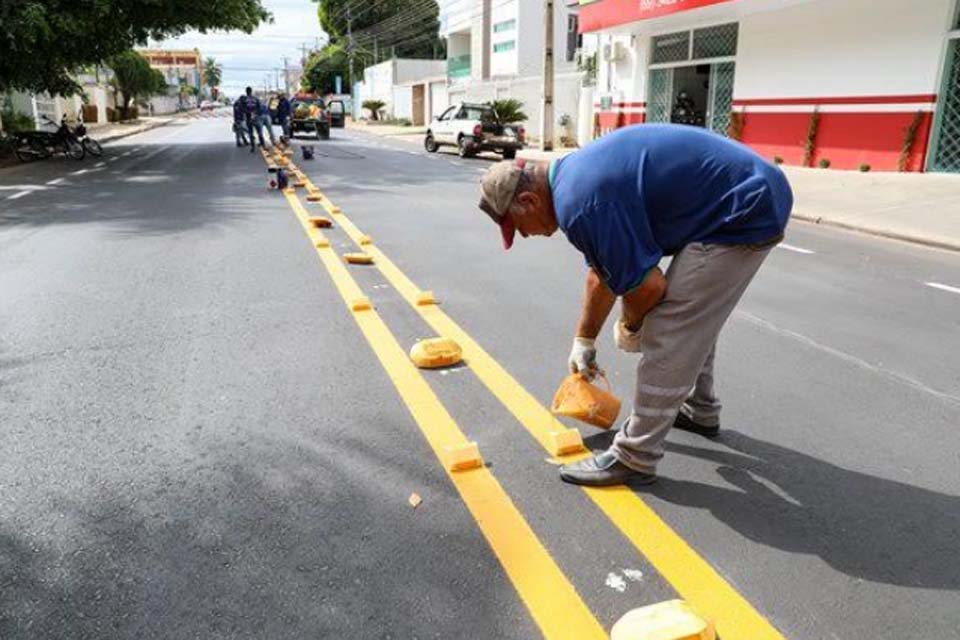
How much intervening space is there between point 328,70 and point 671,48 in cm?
6035

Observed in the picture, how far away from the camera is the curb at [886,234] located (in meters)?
8.99

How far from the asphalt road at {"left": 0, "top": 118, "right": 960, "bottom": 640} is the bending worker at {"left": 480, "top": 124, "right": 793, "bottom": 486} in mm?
643

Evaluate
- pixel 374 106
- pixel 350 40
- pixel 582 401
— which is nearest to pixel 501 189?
pixel 582 401

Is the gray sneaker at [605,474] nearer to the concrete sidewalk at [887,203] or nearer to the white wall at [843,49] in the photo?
the concrete sidewalk at [887,203]

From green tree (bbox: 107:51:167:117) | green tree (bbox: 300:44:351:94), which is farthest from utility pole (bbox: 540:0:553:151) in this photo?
green tree (bbox: 300:44:351:94)

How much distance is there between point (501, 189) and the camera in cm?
271

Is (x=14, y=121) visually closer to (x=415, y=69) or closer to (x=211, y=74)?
(x=415, y=69)

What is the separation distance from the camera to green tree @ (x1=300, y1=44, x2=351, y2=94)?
74.1 metres

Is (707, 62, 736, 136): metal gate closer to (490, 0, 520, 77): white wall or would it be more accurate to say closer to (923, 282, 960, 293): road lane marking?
(923, 282, 960, 293): road lane marking

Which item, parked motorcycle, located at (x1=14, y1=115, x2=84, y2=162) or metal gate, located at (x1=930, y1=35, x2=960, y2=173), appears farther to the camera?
parked motorcycle, located at (x1=14, y1=115, x2=84, y2=162)

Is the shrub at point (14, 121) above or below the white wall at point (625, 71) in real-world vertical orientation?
below

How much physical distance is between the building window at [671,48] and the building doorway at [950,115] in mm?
7816

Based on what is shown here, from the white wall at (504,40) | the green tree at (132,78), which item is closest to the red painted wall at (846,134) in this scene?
the white wall at (504,40)

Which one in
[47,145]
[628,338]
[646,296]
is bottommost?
[47,145]
